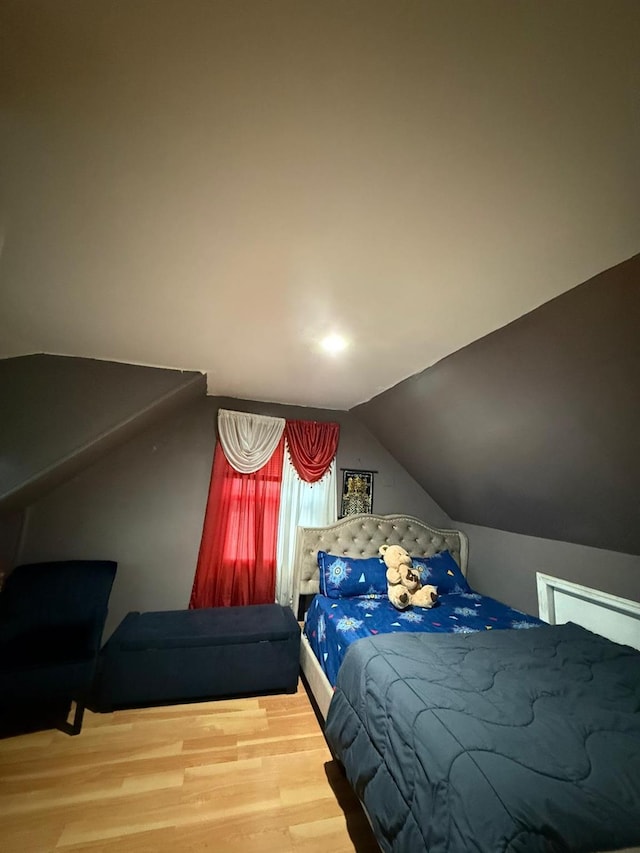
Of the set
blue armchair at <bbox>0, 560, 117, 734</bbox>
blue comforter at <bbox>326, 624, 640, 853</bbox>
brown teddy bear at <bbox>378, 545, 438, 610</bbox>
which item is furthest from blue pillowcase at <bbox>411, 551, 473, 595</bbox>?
blue armchair at <bbox>0, 560, 117, 734</bbox>

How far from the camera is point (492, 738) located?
3.56 feet

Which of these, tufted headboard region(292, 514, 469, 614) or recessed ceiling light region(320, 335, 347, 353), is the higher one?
recessed ceiling light region(320, 335, 347, 353)

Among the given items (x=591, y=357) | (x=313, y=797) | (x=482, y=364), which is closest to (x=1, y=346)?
(x=482, y=364)

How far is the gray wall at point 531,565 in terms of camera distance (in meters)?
2.18

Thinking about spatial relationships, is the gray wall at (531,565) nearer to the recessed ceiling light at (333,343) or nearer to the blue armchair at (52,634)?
the recessed ceiling light at (333,343)

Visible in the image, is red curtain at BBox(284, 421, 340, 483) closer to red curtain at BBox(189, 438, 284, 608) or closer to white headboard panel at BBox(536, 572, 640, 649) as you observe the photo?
red curtain at BBox(189, 438, 284, 608)

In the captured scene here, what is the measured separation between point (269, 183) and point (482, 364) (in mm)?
1471

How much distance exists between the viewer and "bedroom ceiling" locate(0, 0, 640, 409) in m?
0.60

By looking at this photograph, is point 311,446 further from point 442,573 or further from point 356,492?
point 442,573

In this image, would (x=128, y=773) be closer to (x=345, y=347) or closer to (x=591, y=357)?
(x=345, y=347)

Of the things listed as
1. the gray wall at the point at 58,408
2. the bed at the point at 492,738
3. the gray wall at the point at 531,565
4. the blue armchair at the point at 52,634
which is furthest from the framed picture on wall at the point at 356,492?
the blue armchair at the point at 52,634

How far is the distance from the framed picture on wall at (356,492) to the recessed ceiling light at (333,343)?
1695 millimetres

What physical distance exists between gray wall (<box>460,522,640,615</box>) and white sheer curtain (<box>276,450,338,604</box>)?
1.50 m

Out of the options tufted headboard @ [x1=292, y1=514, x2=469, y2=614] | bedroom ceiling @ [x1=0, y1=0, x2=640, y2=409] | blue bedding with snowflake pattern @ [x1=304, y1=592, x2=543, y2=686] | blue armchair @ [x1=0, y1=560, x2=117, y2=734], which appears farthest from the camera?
tufted headboard @ [x1=292, y1=514, x2=469, y2=614]
